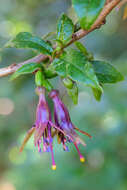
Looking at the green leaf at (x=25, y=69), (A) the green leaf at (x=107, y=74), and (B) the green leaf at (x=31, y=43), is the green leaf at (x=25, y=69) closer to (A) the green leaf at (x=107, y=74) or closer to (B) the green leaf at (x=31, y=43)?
(B) the green leaf at (x=31, y=43)

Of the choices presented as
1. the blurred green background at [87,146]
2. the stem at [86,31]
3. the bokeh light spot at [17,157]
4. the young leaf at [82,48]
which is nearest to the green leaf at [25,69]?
the stem at [86,31]

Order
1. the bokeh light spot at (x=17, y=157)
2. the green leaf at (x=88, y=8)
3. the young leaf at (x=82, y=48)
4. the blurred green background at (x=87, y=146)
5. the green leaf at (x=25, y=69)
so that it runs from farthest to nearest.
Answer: the bokeh light spot at (x=17, y=157) → the blurred green background at (x=87, y=146) → the young leaf at (x=82, y=48) → the green leaf at (x=25, y=69) → the green leaf at (x=88, y=8)

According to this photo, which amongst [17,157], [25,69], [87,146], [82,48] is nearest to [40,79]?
[25,69]

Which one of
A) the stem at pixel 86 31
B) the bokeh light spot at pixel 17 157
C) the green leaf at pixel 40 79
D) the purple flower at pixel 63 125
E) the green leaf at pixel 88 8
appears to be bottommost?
the bokeh light spot at pixel 17 157

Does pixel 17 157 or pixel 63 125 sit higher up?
pixel 63 125

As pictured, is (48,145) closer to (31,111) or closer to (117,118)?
(117,118)

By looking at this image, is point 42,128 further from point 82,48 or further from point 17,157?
point 17,157

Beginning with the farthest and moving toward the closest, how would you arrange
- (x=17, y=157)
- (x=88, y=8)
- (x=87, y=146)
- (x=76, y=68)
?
(x=17, y=157)
(x=87, y=146)
(x=76, y=68)
(x=88, y=8)

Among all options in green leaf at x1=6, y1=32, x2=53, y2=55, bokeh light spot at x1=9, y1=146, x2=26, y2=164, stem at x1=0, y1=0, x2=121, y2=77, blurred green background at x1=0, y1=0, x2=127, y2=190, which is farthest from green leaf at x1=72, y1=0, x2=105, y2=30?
bokeh light spot at x1=9, y1=146, x2=26, y2=164

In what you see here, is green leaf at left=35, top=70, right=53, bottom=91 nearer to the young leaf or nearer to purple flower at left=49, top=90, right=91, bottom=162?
purple flower at left=49, top=90, right=91, bottom=162
